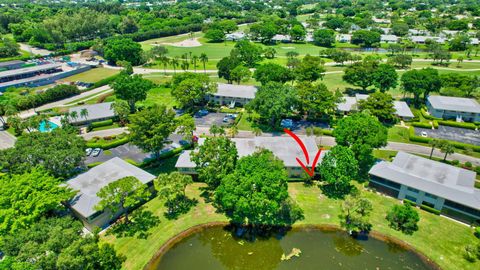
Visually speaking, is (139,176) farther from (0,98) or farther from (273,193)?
(0,98)

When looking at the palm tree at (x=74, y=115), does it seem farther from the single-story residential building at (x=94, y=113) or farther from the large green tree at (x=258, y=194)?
the large green tree at (x=258, y=194)

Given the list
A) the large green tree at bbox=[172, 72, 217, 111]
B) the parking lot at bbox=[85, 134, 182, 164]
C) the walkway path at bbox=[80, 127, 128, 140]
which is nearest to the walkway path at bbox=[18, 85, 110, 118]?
the walkway path at bbox=[80, 127, 128, 140]

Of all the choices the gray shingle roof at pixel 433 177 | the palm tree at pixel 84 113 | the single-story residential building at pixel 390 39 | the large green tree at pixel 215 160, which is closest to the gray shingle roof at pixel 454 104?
the gray shingle roof at pixel 433 177

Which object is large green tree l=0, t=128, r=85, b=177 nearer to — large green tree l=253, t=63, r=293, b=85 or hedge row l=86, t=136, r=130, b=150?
hedge row l=86, t=136, r=130, b=150

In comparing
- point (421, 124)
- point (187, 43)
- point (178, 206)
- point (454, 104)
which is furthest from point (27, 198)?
point (187, 43)

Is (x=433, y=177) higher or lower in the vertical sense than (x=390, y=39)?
lower

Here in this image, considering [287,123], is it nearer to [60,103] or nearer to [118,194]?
[118,194]
